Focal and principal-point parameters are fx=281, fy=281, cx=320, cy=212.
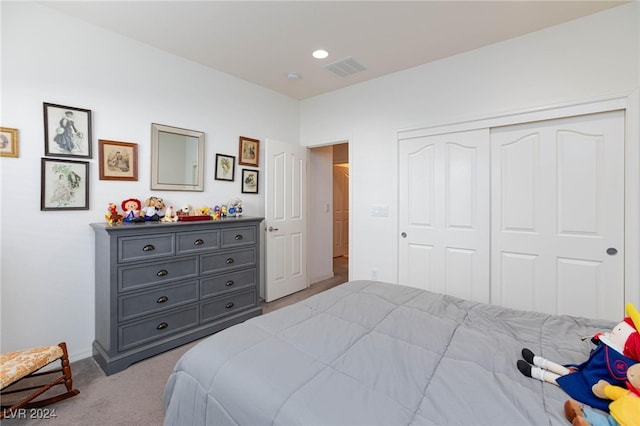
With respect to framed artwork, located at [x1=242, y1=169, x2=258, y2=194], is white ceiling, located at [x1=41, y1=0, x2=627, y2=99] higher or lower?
higher

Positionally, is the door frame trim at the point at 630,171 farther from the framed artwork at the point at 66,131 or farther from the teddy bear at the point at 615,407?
the framed artwork at the point at 66,131

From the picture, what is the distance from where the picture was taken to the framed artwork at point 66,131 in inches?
85.5

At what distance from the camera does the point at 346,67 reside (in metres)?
3.08

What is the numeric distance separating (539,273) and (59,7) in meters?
4.49

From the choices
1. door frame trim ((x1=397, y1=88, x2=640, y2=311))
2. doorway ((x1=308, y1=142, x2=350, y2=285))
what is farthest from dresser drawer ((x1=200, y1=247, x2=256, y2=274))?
door frame trim ((x1=397, y1=88, x2=640, y2=311))

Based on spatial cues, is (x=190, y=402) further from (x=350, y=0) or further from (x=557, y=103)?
(x=557, y=103)

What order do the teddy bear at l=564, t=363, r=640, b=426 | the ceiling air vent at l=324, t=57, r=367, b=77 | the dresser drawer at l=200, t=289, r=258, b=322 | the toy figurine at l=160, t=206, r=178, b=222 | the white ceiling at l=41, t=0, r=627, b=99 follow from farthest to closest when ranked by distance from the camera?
the ceiling air vent at l=324, t=57, r=367, b=77 < the dresser drawer at l=200, t=289, r=258, b=322 < the toy figurine at l=160, t=206, r=178, b=222 < the white ceiling at l=41, t=0, r=627, b=99 < the teddy bear at l=564, t=363, r=640, b=426

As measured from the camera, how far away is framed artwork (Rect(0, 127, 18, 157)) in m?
2.00

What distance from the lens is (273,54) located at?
2.84m

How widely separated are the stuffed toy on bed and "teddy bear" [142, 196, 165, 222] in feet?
9.03

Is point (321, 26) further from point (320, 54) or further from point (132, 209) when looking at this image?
point (132, 209)

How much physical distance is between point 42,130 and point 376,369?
2.85 m

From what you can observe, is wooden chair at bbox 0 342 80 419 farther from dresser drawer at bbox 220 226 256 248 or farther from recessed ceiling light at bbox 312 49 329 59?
recessed ceiling light at bbox 312 49 329 59

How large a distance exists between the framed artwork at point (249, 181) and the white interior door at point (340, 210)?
3231 millimetres
